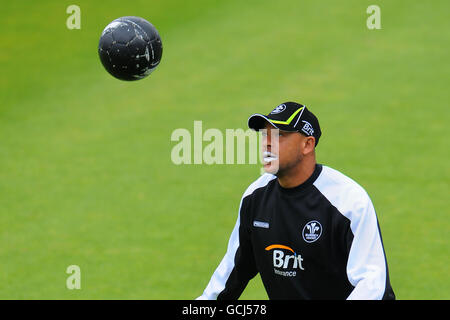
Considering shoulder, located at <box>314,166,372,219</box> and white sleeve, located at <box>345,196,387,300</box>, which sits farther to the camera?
shoulder, located at <box>314,166,372,219</box>

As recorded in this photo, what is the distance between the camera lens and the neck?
570cm

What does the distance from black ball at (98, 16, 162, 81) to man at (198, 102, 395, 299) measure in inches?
76.9

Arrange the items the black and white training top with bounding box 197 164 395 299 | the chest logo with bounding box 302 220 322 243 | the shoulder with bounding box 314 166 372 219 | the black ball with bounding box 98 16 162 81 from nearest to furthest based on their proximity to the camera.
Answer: the black and white training top with bounding box 197 164 395 299 → the shoulder with bounding box 314 166 372 219 → the chest logo with bounding box 302 220 322 243 → the black ball with bounding box 98 16 162 81

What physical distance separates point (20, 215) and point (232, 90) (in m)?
5.78

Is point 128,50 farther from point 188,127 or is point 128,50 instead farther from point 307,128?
point 188,127

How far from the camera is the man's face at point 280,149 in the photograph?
560 centimetres

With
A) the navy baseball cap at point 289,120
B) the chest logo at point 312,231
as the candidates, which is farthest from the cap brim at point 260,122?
the chest logo at point 312,231

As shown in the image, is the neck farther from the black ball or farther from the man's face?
the black ball

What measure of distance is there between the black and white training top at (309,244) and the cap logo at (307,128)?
29cm

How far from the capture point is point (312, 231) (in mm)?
5598

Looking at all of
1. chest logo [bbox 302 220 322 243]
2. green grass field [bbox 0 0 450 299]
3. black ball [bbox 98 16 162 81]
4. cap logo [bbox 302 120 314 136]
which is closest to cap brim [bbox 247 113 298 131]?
cap logo [bbox 302 120 314 136]

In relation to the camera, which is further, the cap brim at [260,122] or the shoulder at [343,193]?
the cap brim at [260,122]

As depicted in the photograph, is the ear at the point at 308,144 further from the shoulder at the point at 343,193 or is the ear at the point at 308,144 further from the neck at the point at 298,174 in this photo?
the shoulder at the point at 343,193

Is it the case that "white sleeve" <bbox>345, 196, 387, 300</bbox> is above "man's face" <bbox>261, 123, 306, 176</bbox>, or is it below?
below
